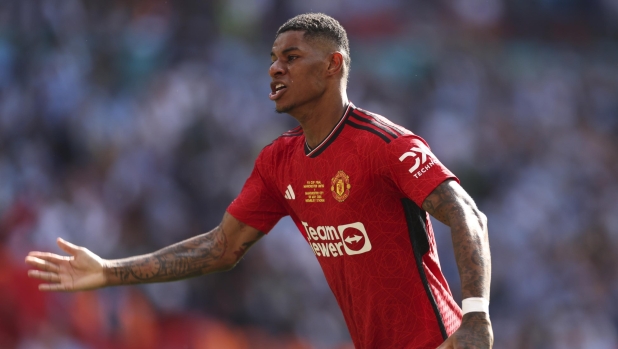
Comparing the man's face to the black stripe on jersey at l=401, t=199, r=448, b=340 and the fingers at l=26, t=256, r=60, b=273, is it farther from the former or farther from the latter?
the fingers at l=26, t=256, r=60, b=273

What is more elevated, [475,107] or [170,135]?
[170,135]

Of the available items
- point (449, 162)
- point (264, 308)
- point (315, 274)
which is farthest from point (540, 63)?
point (264, 308)

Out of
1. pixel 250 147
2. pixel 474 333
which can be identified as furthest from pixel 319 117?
pixel 250 147

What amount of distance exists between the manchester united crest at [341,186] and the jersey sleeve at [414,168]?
0.25 m

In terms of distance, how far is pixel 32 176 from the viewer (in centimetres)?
927

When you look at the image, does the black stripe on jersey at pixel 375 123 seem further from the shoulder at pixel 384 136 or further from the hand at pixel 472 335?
the hand at pixel 472 335

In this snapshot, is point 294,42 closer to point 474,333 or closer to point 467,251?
point 467,251

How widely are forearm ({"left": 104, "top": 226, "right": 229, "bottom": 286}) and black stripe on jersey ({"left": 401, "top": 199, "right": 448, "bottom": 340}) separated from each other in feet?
4.36

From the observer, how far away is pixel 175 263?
4875 millimetres

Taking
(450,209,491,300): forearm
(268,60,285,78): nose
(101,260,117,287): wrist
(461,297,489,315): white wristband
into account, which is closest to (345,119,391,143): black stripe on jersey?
(268,60,285,78): nose

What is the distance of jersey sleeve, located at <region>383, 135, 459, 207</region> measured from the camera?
3.77 m

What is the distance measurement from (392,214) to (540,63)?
11.0 m

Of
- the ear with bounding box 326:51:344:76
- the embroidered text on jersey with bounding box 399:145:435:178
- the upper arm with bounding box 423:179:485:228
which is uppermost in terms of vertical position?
the ear with bounding box 326:51:344:76

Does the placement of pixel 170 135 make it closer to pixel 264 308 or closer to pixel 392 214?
pixel 264 308
